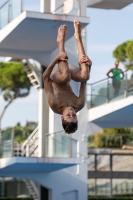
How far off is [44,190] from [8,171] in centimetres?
234

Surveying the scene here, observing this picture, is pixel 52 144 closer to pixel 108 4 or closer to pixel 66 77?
pixel 108 4

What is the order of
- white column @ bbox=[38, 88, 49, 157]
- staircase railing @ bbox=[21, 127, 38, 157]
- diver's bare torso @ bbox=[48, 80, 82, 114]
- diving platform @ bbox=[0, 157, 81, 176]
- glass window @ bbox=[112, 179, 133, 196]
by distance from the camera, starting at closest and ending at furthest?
1. diver's bare torso @ bbox=[48, 80, 82, 114]
2. diving platform @ bbox=[0, 157, 81, 176]
3. white column @ bbox=[38, 88, 49, 157]
4. staircase railing @ bbox=[21, 127, 38, 157]
5. glass window @ bbox=[112, 179, 133, 196]

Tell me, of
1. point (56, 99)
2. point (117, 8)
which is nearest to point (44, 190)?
point (117, 8)

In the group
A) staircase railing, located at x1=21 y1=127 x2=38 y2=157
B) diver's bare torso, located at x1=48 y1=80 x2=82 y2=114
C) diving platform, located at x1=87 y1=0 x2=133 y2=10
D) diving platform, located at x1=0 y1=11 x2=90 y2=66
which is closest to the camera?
diver's bare torso, located at x1=48 y1=80 x2=82 y2=114

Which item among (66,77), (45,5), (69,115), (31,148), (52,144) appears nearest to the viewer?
(69,115)

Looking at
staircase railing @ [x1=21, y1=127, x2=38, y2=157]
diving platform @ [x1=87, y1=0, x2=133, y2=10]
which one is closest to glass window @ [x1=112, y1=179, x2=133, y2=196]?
staircase railing @ [x1=21, y1=127, x2=38, y2=157]

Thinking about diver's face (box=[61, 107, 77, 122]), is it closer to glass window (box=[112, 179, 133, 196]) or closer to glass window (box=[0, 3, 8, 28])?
glass window (box=[0, 3, 8, 28])

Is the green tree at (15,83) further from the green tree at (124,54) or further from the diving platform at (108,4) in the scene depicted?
the diving platform at (108,4)

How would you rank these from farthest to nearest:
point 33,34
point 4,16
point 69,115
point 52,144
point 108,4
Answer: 1. point 108,4
2. point 52,144
3. point 4,16
4. point 33,34
5. point 69,115

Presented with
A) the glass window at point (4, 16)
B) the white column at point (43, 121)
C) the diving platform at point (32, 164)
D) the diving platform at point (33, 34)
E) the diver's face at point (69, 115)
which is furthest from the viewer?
the white column at point (43, 121)

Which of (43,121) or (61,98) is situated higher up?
(43,121)

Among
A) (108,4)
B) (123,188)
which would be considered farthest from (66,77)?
(123,188)

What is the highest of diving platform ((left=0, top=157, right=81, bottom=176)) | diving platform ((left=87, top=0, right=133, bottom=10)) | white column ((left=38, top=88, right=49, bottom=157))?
diving platform ((left=87, top=0, right=133, bottom=10))

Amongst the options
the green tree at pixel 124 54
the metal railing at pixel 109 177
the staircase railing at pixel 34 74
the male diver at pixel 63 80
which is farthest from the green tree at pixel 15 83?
the male diver at pixel 63 80
